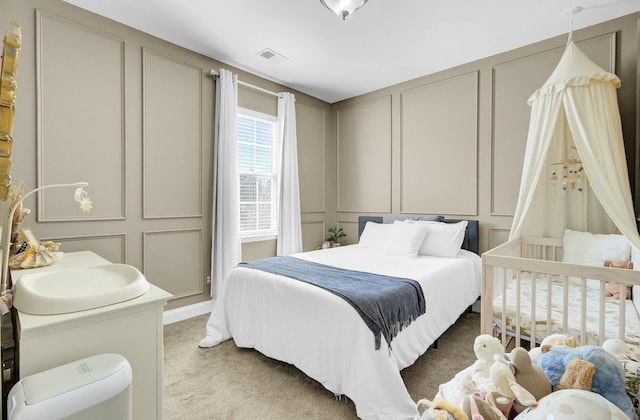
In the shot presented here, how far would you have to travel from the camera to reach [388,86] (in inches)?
159

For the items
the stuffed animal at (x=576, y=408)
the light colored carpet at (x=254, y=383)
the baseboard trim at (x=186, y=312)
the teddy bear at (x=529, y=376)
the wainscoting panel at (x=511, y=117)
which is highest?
the wainscoting panel at (x=511, y=117)

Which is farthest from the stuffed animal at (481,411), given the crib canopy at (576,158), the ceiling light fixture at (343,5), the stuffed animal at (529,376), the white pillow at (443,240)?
the ceiling light fixture at (343,5)

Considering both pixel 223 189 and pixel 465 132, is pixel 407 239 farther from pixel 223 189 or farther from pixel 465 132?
pixel 223 189

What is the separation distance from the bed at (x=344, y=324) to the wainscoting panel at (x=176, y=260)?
0.77 metres

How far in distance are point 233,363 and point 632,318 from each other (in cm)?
263

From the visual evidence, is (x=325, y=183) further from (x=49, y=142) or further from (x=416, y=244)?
(x=49, y=142)

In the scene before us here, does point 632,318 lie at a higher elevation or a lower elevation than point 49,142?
lower

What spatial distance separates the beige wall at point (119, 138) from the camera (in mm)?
2285

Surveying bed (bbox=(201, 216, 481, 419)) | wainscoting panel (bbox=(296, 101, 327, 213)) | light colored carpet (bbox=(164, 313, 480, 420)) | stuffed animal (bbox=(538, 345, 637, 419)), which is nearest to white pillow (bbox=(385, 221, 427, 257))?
bed (bbox=(201, 216, 481, 419))

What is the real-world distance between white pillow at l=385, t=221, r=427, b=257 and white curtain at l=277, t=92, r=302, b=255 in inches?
55.0

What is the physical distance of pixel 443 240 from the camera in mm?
3020

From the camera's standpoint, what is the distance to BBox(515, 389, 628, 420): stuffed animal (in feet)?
2.36

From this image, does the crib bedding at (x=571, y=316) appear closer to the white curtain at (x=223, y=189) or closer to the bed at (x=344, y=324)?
the bed at (x=344, y=324)

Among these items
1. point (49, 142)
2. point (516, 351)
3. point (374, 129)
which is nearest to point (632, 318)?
point (516, 351)
